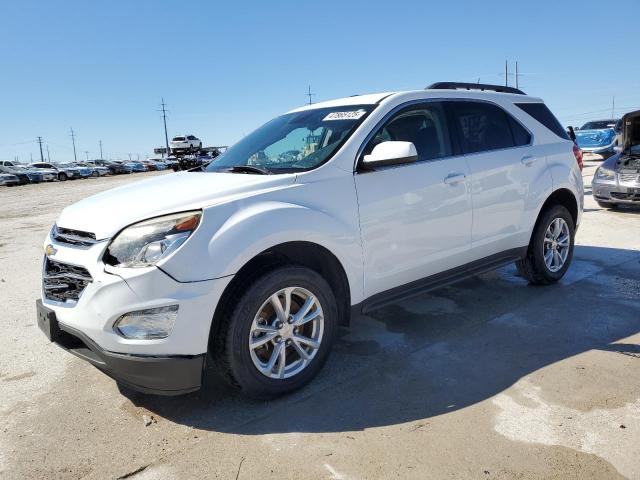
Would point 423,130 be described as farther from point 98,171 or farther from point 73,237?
point 98,171

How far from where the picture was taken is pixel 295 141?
12.0 feet

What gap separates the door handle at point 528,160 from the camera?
14.1 ft

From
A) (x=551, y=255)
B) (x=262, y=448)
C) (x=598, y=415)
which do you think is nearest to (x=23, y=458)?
(x=262, y=448)

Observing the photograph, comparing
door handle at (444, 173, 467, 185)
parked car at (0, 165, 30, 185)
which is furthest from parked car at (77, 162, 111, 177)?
door handle at (444, 173, 467, 185)

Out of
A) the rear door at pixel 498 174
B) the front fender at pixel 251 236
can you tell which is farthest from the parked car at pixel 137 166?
the front fender at pixel 251 236

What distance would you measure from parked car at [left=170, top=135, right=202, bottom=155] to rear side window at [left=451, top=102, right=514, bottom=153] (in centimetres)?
4015

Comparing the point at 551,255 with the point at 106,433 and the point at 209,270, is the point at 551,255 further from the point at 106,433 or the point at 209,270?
A: the point at 106,433

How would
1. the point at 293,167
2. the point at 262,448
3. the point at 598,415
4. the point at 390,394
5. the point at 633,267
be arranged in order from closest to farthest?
1. the point at 262,448
2. the point at 598,415
3. the point at 390,394
4. the point at 293,167
5. the point at 633,267

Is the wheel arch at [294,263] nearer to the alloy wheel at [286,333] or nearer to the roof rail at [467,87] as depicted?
the alloy wheel at [286,333]

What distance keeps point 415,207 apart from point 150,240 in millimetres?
1793

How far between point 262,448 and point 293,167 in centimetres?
167

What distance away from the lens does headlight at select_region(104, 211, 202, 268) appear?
2455mm

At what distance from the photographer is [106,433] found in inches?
105

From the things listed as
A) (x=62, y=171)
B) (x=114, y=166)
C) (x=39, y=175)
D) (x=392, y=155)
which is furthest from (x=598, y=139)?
(x=114, y=166)
